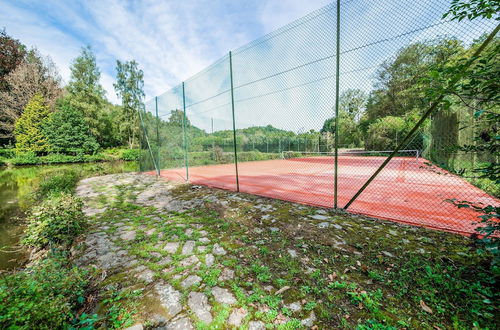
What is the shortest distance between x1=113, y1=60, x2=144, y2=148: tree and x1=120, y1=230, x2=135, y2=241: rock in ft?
83.6

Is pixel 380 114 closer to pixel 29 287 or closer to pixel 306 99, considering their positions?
pixel 306 99

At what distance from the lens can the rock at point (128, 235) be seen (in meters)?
2.54

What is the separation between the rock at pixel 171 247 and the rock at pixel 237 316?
3.64ft

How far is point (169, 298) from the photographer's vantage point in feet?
4.90

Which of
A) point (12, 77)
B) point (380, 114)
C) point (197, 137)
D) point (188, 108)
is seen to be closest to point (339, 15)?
point (380, 114)

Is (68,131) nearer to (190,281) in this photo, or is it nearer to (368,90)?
(190,281)

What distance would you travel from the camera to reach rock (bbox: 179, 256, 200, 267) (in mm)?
1924

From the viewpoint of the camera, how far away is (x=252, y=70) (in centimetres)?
397

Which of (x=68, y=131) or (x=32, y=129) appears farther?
(x=68, y=131)

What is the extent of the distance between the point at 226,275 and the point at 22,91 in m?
30.5

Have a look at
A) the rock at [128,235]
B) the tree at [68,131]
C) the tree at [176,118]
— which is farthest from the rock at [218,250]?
the tree at [68,131]

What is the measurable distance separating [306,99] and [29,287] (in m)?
3.38

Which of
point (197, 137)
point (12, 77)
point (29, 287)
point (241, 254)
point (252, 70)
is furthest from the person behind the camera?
point (12, 77)

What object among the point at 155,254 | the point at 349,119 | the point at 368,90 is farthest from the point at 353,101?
the point at 155,254
